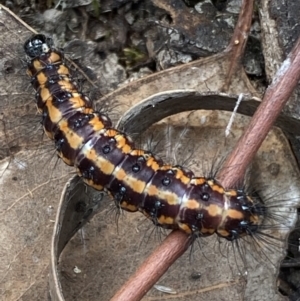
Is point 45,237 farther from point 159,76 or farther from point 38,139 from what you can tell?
point 159,76

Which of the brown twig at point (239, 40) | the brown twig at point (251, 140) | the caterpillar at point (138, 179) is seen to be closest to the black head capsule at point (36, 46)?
the caterpillar at point (138, 179)

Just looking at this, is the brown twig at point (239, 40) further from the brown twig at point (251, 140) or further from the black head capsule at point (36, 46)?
the black head capsule at point (36, 46)

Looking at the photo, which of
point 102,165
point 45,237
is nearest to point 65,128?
point 102,165

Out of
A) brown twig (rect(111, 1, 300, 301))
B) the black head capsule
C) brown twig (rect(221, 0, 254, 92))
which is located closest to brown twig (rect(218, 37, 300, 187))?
brown twig (rect(111, 1, 300, 301))

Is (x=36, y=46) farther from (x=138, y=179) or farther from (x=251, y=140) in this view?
(x=251, y=140)

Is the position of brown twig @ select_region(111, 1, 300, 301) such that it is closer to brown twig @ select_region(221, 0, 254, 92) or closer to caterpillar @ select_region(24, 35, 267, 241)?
caterpillar @ select_region(24, 35, 267, 241)

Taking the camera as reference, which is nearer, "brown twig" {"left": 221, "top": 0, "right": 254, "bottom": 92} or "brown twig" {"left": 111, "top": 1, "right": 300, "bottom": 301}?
"brown twig" {"left": 111, "top": 1, "right": 300, "bottom": 301}
